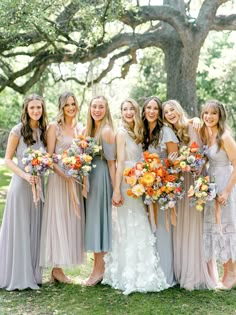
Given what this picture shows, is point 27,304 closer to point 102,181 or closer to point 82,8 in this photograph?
point 102,181

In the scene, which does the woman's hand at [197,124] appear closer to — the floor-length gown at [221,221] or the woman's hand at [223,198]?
the floor-length gown at [221,221]

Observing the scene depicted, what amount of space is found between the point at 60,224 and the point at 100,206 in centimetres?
54

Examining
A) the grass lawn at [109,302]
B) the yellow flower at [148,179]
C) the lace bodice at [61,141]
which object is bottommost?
the grass lawn at [109,302]

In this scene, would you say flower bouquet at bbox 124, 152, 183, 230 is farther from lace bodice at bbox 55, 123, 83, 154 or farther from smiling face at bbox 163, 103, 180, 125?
lace bodice at bbox 55, 123, 83, 154

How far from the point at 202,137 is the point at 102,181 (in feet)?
4.41

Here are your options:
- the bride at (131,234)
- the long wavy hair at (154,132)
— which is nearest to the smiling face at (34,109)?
the bride at (131,234)

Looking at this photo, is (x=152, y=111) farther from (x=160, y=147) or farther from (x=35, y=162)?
(x=35, y=162)

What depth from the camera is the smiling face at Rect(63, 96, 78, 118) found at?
18.2 feet

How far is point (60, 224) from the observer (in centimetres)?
557

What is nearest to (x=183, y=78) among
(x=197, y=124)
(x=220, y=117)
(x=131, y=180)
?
(x=197, y=124)

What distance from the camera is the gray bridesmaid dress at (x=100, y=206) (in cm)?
552

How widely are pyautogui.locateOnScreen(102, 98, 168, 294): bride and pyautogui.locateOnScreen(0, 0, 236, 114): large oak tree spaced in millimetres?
3015

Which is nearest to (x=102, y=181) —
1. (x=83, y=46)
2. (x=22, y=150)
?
(x=22, y=150)

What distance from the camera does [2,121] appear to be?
118 ft
